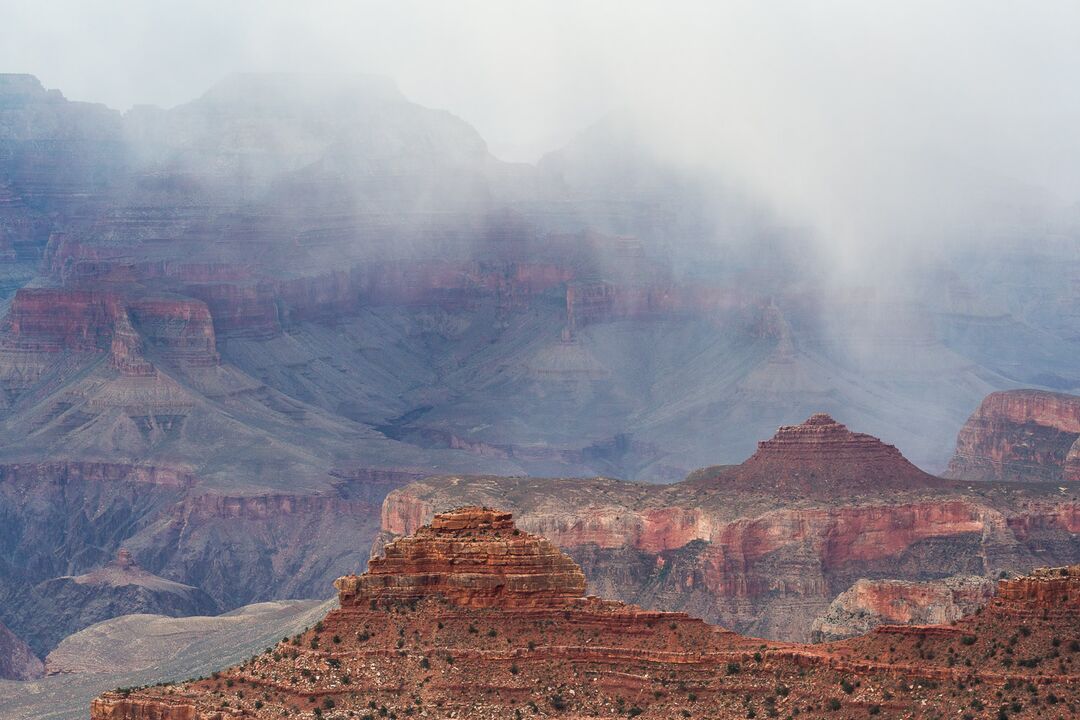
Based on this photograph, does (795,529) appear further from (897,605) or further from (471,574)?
(471,574)

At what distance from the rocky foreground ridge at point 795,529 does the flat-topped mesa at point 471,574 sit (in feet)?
177

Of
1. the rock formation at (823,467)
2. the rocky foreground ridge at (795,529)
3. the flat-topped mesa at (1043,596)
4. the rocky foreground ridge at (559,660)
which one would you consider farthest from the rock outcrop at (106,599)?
the flat-topped mesa at (1043,596)

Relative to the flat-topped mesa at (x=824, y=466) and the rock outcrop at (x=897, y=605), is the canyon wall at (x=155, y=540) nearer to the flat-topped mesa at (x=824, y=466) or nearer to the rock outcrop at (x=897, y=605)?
the flat-topped mesa at (x=824, y=466)

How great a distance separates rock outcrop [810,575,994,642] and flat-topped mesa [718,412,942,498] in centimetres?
1589

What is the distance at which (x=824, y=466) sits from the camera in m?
122

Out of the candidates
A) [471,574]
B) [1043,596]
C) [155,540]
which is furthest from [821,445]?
[155,540]

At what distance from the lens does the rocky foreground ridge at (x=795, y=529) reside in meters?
117

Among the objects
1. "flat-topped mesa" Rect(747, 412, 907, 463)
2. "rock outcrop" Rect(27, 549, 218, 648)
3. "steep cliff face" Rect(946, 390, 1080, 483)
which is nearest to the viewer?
"flat-topped mesa" Rect(747, 412, 907, 463)

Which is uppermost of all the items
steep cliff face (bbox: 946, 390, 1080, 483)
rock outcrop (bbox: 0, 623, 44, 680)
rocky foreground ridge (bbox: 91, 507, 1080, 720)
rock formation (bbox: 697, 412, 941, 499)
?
steep cliff face (bbox: 946, 390, 1080, 483)

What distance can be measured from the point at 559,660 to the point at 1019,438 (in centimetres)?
9260

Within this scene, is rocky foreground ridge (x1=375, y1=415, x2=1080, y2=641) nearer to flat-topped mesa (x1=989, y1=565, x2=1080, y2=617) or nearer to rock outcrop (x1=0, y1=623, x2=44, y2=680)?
rock outcrop (x1=0, y1=623, x2=44, y2=680)

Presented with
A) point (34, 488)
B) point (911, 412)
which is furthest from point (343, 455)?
point (911, 412)

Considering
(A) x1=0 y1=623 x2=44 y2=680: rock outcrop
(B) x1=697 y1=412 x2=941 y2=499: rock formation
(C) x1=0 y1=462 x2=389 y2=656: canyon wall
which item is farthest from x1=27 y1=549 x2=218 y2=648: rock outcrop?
(B) x1=697 y1=412 x2=941 y2=499: rock formation

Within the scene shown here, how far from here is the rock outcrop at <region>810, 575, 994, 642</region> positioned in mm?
97062
